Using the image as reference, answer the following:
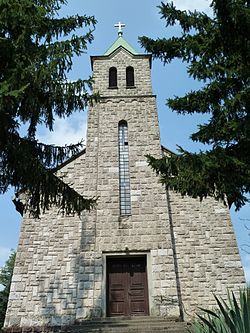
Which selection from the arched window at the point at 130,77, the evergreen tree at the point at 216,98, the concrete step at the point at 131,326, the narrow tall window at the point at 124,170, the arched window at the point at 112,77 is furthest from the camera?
the arched window at the point at 130,77

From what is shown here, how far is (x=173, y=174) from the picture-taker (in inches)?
297

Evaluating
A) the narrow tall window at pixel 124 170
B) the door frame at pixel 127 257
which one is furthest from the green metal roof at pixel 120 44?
the door frame at pixel 127 257

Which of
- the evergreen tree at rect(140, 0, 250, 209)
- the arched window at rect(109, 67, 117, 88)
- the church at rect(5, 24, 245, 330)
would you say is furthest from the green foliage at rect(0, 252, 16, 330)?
the evergreen tree at rect(140, 0, 250, 209)

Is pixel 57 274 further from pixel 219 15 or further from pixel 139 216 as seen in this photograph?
pixel 219 15

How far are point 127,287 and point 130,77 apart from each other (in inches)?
368

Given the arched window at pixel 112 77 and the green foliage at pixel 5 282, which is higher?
the arched window at pixel 112 77

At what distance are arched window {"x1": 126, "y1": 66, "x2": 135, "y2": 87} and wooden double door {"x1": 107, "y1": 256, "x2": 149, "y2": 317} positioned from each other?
8.01m

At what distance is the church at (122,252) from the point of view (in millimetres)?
11633

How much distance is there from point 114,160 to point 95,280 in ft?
14.6

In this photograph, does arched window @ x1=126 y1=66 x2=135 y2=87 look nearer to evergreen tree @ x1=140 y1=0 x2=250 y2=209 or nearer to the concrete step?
evergreen tree @ x1=140 y1=0 x2=250 y2=209

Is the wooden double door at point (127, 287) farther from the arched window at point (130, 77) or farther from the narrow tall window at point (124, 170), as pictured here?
the arched window at point (130, 77)

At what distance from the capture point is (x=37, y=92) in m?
7.52

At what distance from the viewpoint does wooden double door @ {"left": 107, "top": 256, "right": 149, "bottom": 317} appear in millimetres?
11672

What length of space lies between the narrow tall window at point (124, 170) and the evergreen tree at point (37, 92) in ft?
17.7
